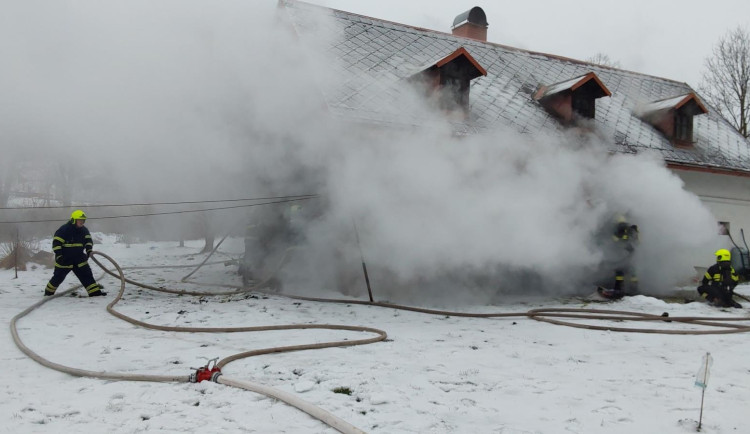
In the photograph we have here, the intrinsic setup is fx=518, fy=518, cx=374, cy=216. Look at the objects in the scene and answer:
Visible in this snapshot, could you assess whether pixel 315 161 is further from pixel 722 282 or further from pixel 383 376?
pixel 722 282

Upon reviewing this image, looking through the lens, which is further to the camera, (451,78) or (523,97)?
(523,97)

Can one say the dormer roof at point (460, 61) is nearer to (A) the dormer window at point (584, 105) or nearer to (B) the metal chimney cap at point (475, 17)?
(A) the dormer window at point (584, 105)

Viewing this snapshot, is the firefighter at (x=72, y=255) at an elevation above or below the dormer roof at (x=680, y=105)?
below

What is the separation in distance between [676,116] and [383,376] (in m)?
12.8

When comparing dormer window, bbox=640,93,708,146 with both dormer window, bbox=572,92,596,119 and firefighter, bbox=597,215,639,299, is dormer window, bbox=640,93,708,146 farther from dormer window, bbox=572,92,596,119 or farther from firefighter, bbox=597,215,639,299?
firefighter, bbox=597,215,639,299

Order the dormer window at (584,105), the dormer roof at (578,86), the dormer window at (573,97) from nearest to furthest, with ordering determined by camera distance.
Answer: the dormer roof at (578,86)
the dormer window at (573,97)
the dormer window at (584,105)

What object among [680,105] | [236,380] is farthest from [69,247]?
[680,105]

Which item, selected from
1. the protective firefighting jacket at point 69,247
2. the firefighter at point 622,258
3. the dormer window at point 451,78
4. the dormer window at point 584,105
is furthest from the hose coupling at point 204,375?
the dormer window at point 584,105

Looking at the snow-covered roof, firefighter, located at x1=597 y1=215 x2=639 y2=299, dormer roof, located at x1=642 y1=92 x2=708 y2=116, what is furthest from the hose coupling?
dormer roof, located at x1=642 y1=92 x2=708 y2=116

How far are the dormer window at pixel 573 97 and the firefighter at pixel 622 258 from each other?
3.10 m

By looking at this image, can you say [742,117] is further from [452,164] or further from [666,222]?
[452,164]

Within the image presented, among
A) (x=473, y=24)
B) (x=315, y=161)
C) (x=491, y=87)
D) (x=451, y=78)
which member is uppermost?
(x=473, y=24)

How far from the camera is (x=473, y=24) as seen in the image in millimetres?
17016

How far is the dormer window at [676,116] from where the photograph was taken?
13492 mm
